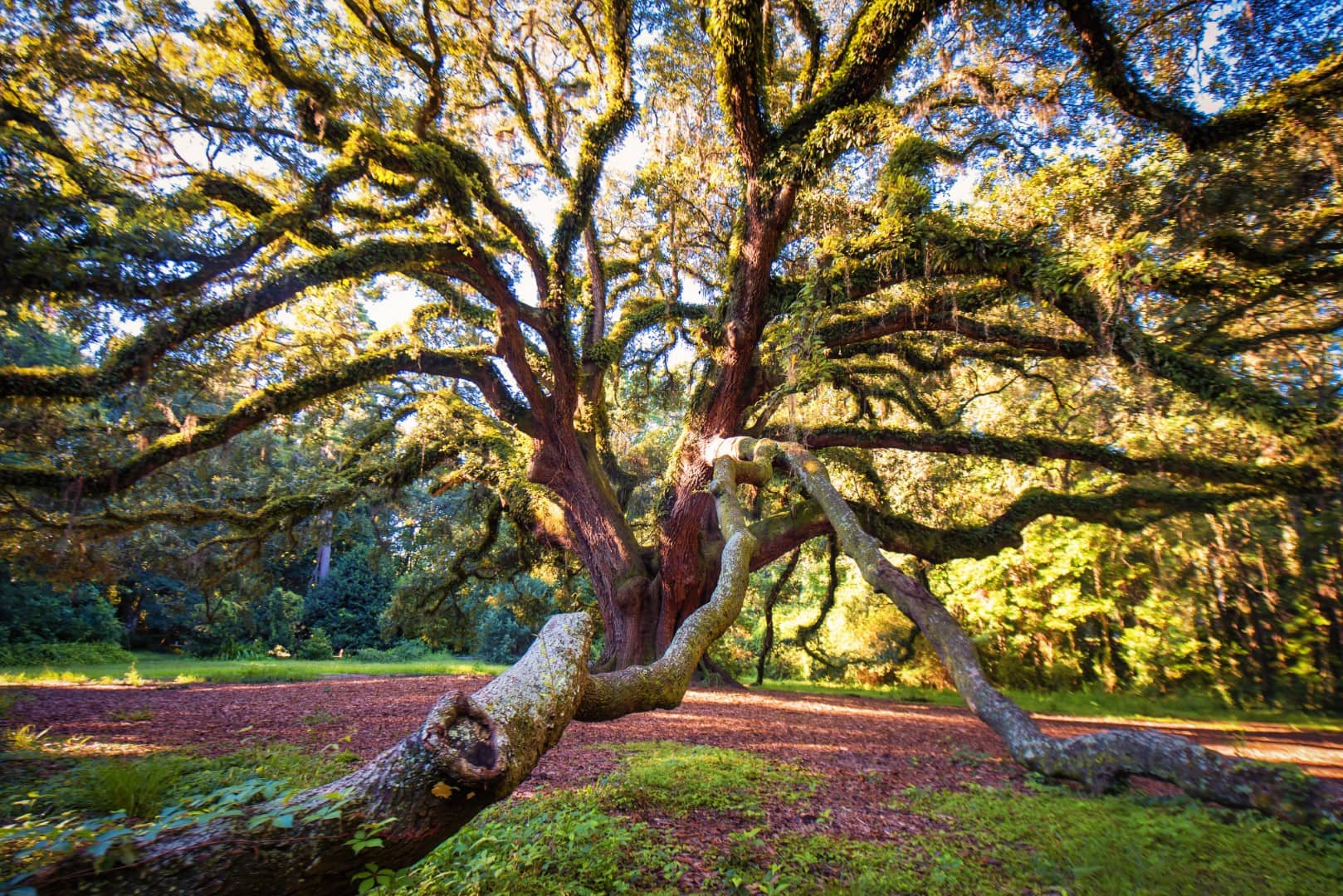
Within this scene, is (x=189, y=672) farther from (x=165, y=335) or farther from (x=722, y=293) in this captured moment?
(x=722, y=293)

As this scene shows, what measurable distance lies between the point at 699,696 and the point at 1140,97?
983 centimetres

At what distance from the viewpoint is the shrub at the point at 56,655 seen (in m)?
13.8

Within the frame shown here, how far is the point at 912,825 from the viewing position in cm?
330

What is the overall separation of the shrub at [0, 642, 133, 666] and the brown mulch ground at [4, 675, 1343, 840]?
833cm

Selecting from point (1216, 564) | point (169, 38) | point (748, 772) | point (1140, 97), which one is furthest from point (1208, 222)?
point (169, 38)

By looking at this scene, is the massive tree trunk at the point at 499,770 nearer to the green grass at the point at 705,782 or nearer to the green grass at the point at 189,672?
the green grass at the point at 705,782

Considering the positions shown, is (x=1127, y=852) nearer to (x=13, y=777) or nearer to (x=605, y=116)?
(x=13, y=777)

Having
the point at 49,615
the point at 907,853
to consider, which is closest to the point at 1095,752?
the point at 907,853

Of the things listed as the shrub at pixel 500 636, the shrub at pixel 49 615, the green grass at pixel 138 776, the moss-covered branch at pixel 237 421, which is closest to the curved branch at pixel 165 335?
the moss-covered branch at pixel 237 421

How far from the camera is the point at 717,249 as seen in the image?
33.2 ft

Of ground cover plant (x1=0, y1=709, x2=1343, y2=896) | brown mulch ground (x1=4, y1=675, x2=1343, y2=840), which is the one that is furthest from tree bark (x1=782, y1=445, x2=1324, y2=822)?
brown mulch ground (x1=4, y1=675, x2=1343, y2=840)

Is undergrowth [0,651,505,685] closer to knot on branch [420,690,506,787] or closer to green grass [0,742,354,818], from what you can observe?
green grass [0,742,354,818]

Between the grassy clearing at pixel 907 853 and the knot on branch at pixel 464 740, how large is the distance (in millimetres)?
826

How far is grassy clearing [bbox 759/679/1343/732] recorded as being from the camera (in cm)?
933
